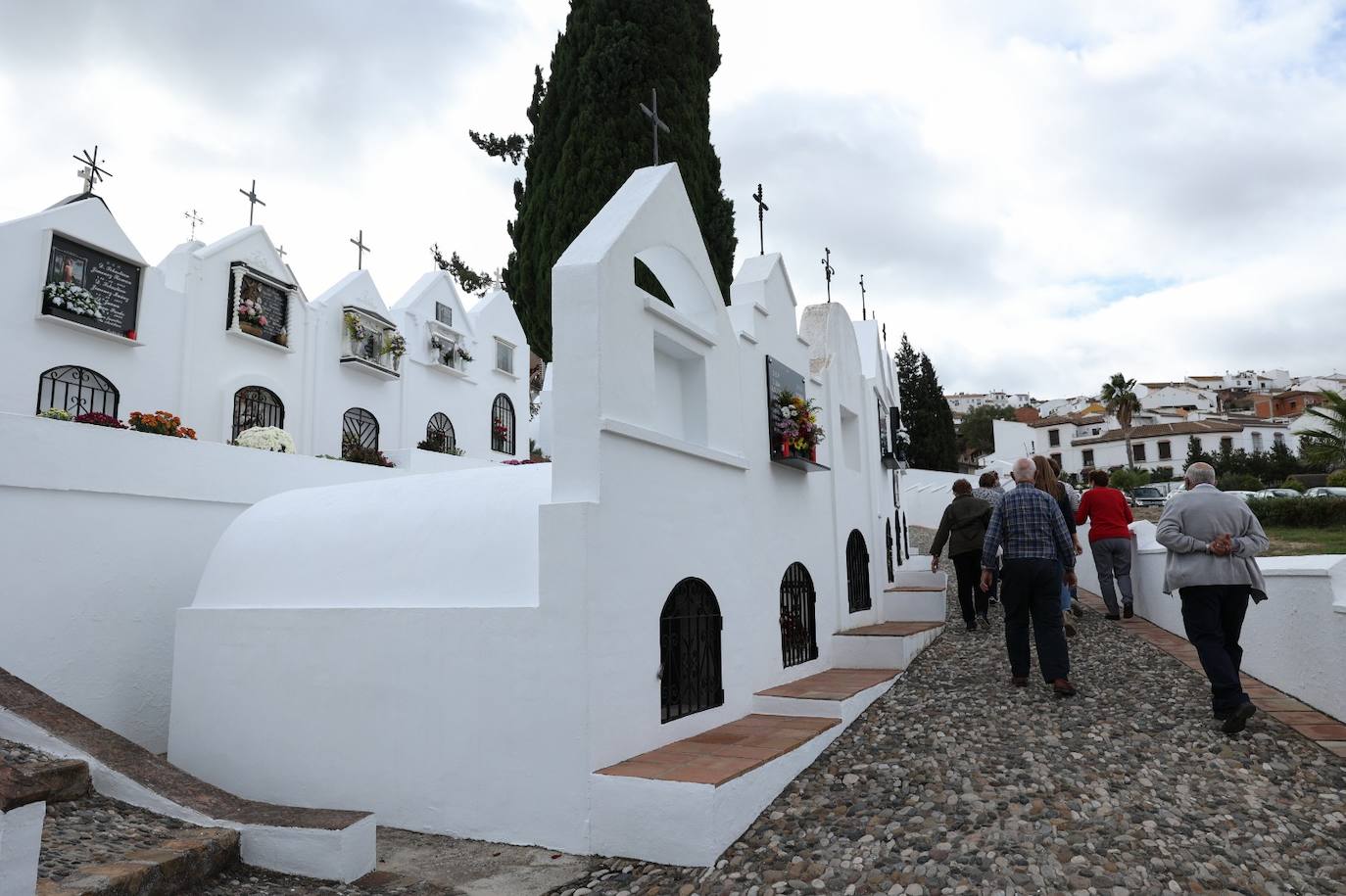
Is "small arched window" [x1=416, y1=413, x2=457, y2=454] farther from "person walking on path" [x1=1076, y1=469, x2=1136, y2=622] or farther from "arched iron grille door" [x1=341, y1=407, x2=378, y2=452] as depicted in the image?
"person walking on path" [x1=1076, y1=469, x2=1136, y2=622]

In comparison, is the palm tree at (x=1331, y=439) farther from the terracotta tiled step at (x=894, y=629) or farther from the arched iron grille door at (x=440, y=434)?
the arched iron grille door at (x=440, y=434)

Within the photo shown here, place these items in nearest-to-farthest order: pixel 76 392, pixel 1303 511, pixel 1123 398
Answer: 1. pixel 76 392
2. pixel 1303 511
3. pixel 1123 398

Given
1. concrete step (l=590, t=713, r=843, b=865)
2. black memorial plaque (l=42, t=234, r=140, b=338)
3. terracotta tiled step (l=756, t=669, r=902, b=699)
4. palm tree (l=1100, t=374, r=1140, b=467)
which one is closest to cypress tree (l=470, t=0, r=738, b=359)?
black memorial plaque (l=42, t=234, r=140, b=338)

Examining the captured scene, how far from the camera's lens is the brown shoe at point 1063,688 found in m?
6.41

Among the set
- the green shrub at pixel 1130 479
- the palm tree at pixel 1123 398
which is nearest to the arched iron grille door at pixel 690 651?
the green shrub at pixel 1130 479

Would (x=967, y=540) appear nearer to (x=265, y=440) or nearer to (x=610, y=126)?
(x=265, y=440)

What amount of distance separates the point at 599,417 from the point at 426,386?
12.8 meters

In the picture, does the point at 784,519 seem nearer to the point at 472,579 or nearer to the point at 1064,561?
the point at 1064,561

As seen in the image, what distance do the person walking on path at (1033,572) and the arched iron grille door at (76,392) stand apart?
11.4 meters

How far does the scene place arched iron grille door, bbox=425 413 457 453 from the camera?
17141mm

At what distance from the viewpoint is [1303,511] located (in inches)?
802

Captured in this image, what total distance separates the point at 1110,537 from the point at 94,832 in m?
9.80

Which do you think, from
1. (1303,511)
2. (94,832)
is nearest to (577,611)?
(94,832)

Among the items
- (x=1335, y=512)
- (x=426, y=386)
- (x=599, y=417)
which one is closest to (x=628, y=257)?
(x=599, y=417)
